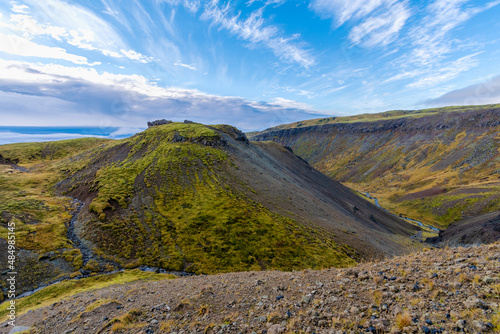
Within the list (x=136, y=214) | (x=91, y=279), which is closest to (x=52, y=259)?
(x=91, y=279)

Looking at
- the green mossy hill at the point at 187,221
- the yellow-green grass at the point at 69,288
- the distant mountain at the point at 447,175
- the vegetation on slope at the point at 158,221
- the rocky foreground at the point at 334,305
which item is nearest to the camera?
the rocky foreground at the point at 334,305

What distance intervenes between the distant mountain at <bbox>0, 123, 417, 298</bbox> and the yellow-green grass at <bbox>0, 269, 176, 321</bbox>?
2834mm

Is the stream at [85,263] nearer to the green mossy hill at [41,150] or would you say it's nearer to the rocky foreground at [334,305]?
the rocky foreground at [334,305]

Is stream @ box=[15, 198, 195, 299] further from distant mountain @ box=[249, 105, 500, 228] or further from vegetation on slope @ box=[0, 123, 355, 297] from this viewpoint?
distant mountain @ box=[249, 105, 500, 228]

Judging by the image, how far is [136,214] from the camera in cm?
4331

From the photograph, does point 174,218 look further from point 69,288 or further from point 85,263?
point 69,288

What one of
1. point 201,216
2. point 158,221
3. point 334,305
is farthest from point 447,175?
point 334,305

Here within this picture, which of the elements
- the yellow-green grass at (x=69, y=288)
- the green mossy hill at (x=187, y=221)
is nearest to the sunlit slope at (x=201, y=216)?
the green mossy hill at (x=187, y=221)

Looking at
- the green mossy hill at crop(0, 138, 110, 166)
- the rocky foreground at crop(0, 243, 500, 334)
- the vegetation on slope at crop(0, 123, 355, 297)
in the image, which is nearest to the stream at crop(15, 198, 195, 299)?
the vegetation on slope at crop(0, 123, 355, 297)

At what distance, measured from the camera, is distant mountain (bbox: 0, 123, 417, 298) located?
1299 inches

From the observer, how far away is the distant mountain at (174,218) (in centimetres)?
3300

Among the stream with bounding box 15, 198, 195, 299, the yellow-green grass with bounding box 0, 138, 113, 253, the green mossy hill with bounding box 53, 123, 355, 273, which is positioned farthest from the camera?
the green mossy hill with bounding box 53, 123, 355, 273

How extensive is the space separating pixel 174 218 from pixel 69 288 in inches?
747

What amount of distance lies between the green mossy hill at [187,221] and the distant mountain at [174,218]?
21 cm
